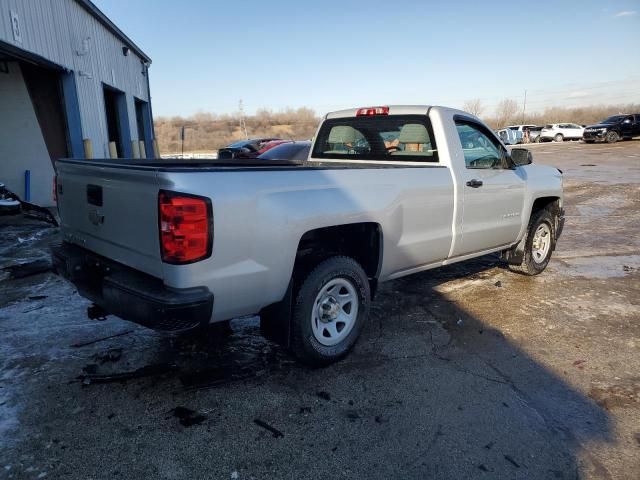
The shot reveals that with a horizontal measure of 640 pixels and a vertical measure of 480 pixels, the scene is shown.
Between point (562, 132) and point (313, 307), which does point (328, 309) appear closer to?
point (313, 307)

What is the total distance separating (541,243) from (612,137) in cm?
3463

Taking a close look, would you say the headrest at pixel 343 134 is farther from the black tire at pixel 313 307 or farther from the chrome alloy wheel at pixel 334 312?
the chrome alloy wheel at pixel 334 312

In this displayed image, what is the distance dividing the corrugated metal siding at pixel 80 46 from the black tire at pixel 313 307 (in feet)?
26.4

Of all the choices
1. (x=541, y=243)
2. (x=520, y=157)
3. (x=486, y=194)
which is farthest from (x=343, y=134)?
(x=541, y=243)

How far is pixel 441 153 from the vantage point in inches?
171

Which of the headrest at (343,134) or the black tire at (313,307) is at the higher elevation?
the headrest at (343,134)

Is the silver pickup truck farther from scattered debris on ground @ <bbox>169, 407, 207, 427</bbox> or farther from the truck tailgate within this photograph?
scattered debris on ground @ <bbox>169, 407, 207, 427</bbox>

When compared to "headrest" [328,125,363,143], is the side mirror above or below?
below

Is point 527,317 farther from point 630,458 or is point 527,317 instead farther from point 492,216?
point 630,458

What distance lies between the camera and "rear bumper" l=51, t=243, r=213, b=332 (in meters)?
2.61

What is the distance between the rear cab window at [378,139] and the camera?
4492 millimetres

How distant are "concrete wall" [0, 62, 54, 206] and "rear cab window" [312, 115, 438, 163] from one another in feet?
31.3

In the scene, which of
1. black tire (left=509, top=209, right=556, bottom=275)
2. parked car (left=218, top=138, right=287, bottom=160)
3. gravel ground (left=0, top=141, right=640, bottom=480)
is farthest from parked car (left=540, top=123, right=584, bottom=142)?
gravel ground (left=0, top=141, right=640, bottom=480)

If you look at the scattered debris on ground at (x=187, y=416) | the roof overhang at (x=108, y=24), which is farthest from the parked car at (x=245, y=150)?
the scattered debris on ground at (x=187, y=416)
